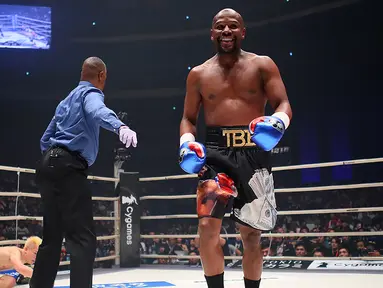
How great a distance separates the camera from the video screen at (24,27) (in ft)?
31.6

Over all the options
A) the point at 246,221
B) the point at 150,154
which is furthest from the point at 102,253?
the point at 150,154

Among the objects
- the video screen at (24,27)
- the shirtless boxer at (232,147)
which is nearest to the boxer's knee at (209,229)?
the shirtless boxer at (232,147)

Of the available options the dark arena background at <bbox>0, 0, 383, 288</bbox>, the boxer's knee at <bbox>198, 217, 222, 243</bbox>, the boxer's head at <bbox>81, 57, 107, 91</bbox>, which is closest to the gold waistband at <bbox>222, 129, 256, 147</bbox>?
the boxer's knee at <bbox>198, 217, 222, 243</bbox>

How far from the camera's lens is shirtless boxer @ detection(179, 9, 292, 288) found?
1.74m

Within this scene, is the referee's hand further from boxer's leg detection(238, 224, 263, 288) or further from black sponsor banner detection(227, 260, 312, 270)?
black sponsor banner detection(227, 260, 312, 270)

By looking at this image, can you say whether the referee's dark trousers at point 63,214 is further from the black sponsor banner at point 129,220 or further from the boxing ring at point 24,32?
the boxing ring at point 24,32

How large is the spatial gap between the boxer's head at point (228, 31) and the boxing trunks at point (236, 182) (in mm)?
322

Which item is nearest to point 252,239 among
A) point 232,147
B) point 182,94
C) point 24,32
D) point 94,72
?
point 232,147

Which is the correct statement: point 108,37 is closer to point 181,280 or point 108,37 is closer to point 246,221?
point 181,280

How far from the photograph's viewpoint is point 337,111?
848 centimetres

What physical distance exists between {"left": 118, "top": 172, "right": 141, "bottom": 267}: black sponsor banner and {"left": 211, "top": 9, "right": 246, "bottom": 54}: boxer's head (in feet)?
9.52

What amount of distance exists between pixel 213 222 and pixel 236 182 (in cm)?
18

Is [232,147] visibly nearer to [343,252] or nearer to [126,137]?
[126,137]

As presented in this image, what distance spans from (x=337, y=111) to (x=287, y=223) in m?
2.28
